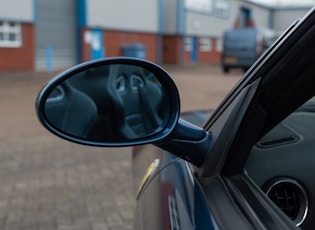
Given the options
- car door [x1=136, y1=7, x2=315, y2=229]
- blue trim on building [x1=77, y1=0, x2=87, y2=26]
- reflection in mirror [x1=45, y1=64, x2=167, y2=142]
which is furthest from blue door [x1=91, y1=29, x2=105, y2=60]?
car door [x1=136, y1=7, x2=315, y2=229]

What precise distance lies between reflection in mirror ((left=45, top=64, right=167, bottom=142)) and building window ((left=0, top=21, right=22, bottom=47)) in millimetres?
18857

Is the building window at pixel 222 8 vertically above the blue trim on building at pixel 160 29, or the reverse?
the building window at pixel 222 8

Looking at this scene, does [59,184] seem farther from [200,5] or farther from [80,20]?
[200,5]

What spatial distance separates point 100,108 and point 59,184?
11.5 ft

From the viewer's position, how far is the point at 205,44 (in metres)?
35.4

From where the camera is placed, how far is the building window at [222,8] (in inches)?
1436

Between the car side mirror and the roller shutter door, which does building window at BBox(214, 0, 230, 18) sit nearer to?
the roller shutter door

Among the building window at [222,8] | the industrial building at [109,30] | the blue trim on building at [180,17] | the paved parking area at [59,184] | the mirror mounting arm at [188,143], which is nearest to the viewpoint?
the mirror mounting arm at [188,143]

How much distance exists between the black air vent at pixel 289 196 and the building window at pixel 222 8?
35.9 m

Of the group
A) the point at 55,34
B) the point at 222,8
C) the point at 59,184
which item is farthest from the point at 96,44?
the point at 59,184

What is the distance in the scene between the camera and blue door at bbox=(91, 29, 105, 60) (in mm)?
23797

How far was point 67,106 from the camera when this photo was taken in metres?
1.70

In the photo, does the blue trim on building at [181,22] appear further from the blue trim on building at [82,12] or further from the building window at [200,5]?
the blue trim on building at [82,12]

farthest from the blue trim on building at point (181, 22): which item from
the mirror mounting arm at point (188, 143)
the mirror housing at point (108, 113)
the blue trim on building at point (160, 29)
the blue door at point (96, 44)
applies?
the mirror mounting arm at point (188, 143)
